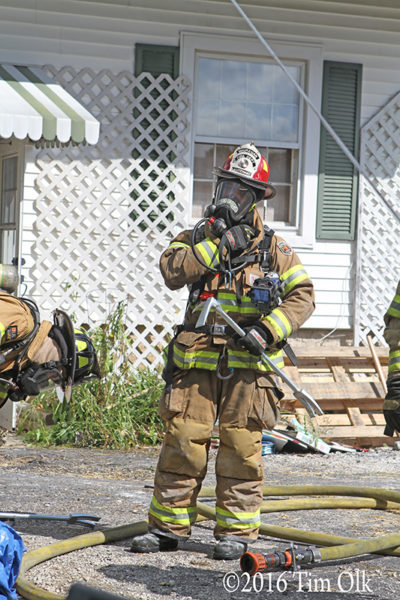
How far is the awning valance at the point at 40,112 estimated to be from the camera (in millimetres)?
7562

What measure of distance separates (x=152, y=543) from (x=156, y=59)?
18.8ft

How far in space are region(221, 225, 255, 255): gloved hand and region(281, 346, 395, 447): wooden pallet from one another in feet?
12.4

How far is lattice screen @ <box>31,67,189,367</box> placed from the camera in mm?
8664

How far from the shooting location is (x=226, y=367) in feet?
14.9

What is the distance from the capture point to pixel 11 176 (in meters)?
8.84

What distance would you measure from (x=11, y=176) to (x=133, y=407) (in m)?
2.61

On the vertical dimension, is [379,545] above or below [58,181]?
below

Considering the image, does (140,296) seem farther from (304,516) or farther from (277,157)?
(304,516)

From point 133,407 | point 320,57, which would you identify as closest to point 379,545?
point 133,407

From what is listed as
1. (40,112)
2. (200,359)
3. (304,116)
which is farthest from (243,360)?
(304,116)

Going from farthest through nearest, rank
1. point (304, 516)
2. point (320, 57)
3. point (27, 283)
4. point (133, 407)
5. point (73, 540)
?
point (320, 57), point (27, 283), point (133, 407), point (304, 516), point (73, 540)

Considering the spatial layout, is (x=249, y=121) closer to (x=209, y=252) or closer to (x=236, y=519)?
(x=209, y=252)

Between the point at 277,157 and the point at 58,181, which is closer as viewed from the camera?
the point at 58,181

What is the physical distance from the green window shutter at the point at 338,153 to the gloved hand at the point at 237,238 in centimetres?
493
